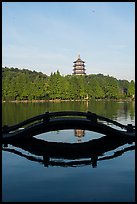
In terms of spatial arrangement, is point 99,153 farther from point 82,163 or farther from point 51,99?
point 51,99

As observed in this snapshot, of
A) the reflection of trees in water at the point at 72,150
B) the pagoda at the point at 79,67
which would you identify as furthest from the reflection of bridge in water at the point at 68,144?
the pagoda at the point at 79,67

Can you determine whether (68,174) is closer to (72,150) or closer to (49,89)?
(72,150)

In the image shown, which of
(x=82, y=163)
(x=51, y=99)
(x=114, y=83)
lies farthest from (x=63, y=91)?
(x=82, y=163)

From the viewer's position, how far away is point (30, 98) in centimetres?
5447

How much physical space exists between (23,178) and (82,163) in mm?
2120

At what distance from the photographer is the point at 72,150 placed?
10.3 meters

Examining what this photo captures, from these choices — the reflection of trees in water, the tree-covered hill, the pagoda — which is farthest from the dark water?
the pagoda

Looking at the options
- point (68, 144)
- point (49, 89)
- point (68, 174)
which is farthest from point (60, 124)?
point (49, 89)

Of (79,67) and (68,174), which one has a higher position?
(79,67)

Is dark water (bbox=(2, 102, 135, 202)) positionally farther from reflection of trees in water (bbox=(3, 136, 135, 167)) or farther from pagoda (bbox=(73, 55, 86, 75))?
pagoda (bbox=(73, 55, 86, 75))

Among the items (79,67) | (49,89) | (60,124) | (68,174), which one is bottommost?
(68,174)

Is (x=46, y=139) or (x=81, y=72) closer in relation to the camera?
(x=46, y=139)

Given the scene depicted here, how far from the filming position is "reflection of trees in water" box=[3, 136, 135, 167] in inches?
345

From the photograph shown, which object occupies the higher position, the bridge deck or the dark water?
the bridge deck
